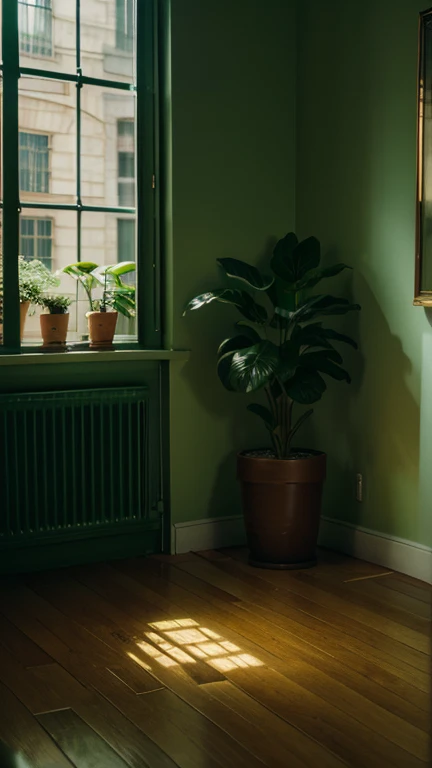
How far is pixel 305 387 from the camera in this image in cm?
384

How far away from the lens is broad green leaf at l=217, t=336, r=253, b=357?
13.2 feet

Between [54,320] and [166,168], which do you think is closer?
[54,320]

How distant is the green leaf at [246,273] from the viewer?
4.00 meters

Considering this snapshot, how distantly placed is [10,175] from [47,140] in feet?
0.81

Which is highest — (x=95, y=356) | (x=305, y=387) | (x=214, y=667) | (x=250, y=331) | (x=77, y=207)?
(x=77, y=207)

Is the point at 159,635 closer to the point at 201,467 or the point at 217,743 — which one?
the point at 217,743

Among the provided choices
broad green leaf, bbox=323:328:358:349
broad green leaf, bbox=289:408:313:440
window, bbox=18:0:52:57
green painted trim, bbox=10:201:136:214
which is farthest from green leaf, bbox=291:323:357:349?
window, bbox=18:0:52:57

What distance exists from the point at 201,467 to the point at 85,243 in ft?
3.83

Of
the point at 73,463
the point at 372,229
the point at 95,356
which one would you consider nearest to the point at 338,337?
the point at 372,229

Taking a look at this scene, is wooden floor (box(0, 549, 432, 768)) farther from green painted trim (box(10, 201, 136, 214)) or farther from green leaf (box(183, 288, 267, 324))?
green painted trim (box(10, 201, 136, 214))

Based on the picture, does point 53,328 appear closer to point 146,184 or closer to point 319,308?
point 146,184

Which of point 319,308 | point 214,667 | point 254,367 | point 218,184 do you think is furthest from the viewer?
point 218,184

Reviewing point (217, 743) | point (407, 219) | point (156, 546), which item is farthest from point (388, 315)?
point (217, 743)

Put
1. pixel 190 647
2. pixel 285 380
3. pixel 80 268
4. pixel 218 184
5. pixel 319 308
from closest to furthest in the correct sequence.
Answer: pixel 190 647 → pixel 285 380 → pixel 319 308 → pixel 80 268 → pixel 218 184
